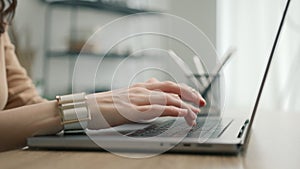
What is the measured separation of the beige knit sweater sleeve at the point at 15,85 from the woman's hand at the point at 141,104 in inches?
19.5

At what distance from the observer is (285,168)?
1.25 ft

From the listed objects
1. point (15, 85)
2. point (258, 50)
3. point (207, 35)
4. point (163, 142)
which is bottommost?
point (258, 50)

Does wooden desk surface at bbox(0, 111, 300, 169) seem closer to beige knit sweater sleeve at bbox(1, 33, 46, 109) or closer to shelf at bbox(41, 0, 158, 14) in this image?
beige knit sweater sleeve at bbox(1, 33, 46, 109)

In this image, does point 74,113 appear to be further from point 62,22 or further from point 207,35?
point 62,22

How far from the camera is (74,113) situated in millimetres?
606

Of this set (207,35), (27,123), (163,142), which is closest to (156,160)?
(163,142)

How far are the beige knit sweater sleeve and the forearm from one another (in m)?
0.41

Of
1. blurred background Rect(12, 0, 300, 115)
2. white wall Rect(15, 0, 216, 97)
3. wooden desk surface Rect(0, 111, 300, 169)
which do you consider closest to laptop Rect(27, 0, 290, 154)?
wooden desk surface Rect(0, 111, 300, 169)

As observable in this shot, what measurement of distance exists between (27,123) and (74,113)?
0.09 meters

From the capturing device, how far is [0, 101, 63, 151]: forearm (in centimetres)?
61

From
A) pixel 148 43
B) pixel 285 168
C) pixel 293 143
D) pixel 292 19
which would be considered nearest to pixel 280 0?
pixel 292 19

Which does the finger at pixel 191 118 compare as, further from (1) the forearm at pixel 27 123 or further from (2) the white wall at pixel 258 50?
(2) the white wall at pixel 258 50

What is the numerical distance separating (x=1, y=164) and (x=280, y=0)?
7.90ft

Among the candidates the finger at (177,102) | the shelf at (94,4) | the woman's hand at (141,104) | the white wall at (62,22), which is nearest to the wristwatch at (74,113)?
the woman's hand at (141,104)
